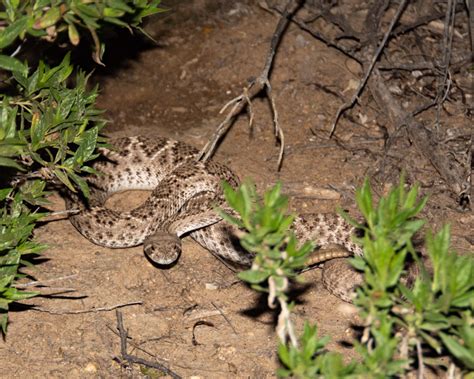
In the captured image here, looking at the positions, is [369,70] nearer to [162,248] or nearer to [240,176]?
[240,176]

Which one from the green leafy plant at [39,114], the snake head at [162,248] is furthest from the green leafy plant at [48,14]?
the snake head at [162,248]

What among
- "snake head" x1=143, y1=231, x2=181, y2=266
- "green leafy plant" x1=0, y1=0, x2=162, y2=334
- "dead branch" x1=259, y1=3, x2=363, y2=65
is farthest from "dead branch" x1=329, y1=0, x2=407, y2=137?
"green leafy plant" x1=0, y1=0, x2=162, y2=334

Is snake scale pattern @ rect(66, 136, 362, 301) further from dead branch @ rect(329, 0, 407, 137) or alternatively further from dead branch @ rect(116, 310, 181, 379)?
dead branch @ rect(329, 0, 407, 137)

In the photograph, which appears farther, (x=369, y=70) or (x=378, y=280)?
(x=369, y=70)

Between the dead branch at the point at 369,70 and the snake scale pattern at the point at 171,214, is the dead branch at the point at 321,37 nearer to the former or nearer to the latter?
the dead branch at the point at 369,70

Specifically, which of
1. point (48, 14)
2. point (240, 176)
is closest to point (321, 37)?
point (240, 176)
